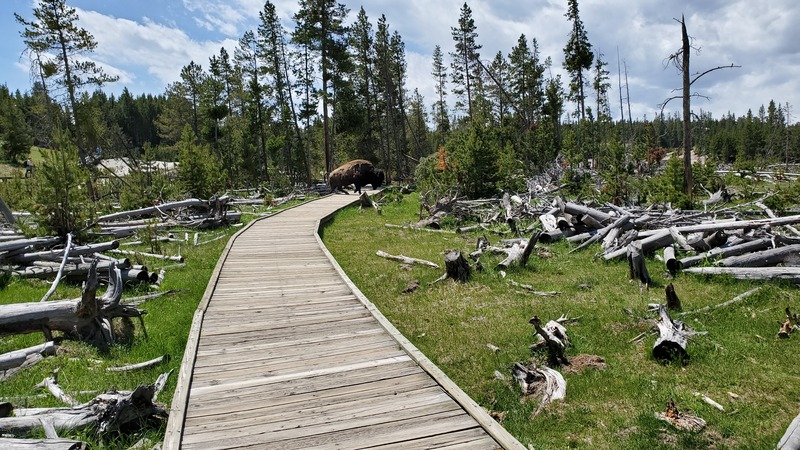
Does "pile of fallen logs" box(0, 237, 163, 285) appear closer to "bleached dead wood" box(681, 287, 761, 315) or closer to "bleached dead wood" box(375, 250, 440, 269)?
"bleached dead wood" box(375, 250, 440, 269)

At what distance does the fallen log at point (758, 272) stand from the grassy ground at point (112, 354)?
388 inches

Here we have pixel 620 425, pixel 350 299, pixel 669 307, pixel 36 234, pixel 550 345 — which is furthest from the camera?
pixel 36 234

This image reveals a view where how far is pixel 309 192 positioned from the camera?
109ft

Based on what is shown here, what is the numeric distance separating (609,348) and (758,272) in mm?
4446

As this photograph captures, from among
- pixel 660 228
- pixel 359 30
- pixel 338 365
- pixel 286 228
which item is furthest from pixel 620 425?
pixel 359 30

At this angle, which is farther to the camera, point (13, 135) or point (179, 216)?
point (13, 135)

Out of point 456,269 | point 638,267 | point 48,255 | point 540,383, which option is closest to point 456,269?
point 456,269

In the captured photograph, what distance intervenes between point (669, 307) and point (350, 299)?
5.47 m

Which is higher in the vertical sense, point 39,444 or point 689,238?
point 39,444

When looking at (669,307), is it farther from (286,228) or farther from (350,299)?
(286,228)

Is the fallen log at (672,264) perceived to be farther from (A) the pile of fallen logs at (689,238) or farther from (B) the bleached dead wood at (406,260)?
(B) the bleached dead wood at (406,260)

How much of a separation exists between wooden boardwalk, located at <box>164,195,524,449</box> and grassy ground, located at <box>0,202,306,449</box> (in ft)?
1.51

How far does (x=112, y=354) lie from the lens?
20.9 ft

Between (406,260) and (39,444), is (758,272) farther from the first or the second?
(39,444)
